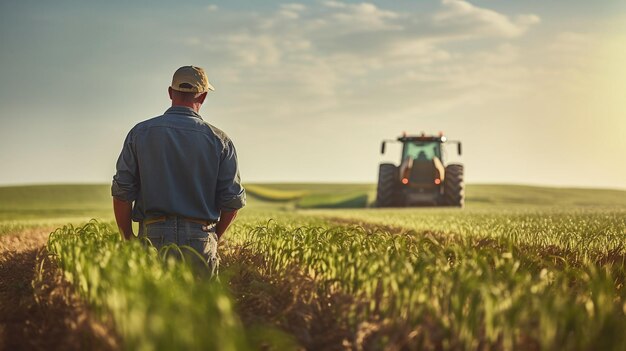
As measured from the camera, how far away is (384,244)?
604cm

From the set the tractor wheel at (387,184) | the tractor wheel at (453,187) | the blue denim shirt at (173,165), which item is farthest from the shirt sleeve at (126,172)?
the tractor wheel at (453,187)

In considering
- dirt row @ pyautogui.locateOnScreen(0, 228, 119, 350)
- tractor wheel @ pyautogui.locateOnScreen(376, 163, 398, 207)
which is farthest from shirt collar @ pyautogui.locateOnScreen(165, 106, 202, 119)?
tractor wheel @ pyautogui.locateOnScreen(376, 163, 398, 207)

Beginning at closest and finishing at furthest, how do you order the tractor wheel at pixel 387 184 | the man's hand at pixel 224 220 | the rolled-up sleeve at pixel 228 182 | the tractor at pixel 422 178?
the rolled-up sleeve at pixel 228 182, the man's hand at pixel 224 220, the tractor at pixel 422 178, the tractor wheel at pixel 387 184

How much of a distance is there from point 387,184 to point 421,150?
184 cm

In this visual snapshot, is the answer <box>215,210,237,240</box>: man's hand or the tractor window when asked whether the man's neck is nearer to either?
<box>215,210,237,240</box>: man's hand

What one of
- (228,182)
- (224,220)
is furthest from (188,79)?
(224,220)

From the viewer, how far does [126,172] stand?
5934 millimetres

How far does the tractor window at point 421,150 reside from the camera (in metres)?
26.9

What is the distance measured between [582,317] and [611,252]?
522 centimetres

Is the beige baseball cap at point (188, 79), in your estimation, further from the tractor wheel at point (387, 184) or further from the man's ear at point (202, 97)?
the tractor wheel at point (387, 184)

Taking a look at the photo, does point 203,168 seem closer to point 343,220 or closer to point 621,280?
point 621,280

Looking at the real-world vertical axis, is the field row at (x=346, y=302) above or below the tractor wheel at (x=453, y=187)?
below

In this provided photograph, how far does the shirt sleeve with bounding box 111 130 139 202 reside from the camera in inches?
234

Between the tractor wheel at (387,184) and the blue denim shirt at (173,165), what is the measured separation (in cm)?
2122
